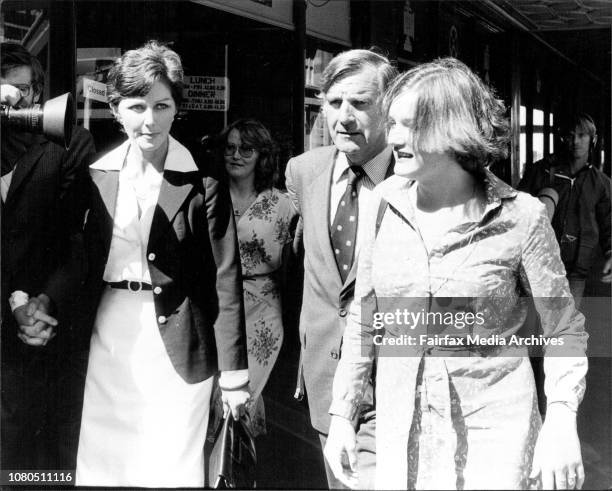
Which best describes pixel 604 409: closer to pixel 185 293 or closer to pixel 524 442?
pixel 524 442

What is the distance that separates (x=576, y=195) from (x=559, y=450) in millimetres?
Answer: 1624

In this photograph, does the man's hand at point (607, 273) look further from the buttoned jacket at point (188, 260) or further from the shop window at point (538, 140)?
the buttoned jacket at point (188, 260)

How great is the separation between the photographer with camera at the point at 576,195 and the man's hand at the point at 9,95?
220 centimetres

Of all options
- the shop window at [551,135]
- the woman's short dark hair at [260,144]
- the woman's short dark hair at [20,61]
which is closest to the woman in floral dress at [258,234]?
the woman's short dark hair at [260,144]

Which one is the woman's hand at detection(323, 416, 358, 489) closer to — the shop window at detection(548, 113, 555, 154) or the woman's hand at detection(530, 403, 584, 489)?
the woman's hand at detection(530, 403, 584, 489)

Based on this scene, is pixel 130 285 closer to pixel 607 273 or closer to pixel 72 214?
pixel 72 214

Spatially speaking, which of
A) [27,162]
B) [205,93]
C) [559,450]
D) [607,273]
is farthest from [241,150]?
[559,450]

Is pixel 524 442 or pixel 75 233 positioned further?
pixel 75 233

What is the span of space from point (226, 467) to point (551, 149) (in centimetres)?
196

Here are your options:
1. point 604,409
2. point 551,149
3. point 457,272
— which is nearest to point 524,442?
point 457,272

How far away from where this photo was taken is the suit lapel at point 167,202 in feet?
12.3

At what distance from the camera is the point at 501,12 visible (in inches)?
159

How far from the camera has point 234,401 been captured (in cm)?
383

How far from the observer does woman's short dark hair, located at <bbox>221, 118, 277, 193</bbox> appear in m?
3.92
